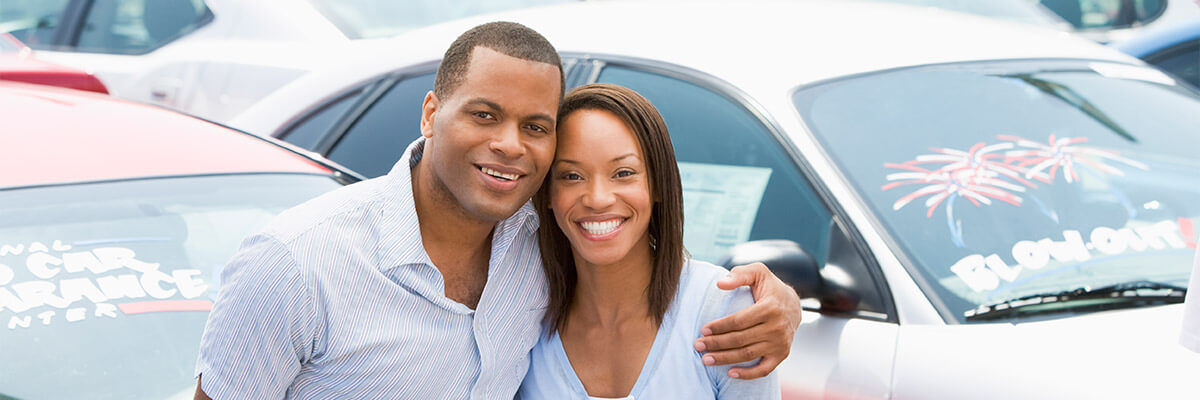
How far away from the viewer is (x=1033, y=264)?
2641mm

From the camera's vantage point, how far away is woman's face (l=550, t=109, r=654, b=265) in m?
2.06

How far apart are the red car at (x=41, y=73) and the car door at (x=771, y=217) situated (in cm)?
148

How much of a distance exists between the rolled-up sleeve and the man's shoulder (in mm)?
37

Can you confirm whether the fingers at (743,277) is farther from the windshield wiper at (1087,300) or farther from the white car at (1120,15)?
the white car at (1120,15)

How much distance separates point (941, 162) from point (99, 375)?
2.02 metres

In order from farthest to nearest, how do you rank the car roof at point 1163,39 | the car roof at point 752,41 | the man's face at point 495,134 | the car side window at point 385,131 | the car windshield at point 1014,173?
the car roof at point 1163,39
the car side window at point 385,131
the car roof at point 752,41
the car windshield at point 1014,173
the man's face at point 495,134

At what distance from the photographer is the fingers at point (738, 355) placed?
1.98 meters

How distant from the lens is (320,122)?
3887 millimetres

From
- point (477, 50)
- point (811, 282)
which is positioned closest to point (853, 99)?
point (811, 282)

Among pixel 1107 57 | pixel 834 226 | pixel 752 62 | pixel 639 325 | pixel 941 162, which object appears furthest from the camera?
pixel 1107 57

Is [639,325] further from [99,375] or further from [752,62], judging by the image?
[752,62]

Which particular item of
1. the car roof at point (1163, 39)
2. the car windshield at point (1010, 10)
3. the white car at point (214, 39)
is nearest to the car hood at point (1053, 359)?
the car windshield at point (1010, 10)

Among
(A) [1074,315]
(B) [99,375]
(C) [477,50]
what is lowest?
(B) [99,375]

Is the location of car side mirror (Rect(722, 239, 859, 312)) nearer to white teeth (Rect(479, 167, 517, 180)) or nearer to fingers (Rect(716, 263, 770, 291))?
fingers (Rect(716, 263, 770, 291))
